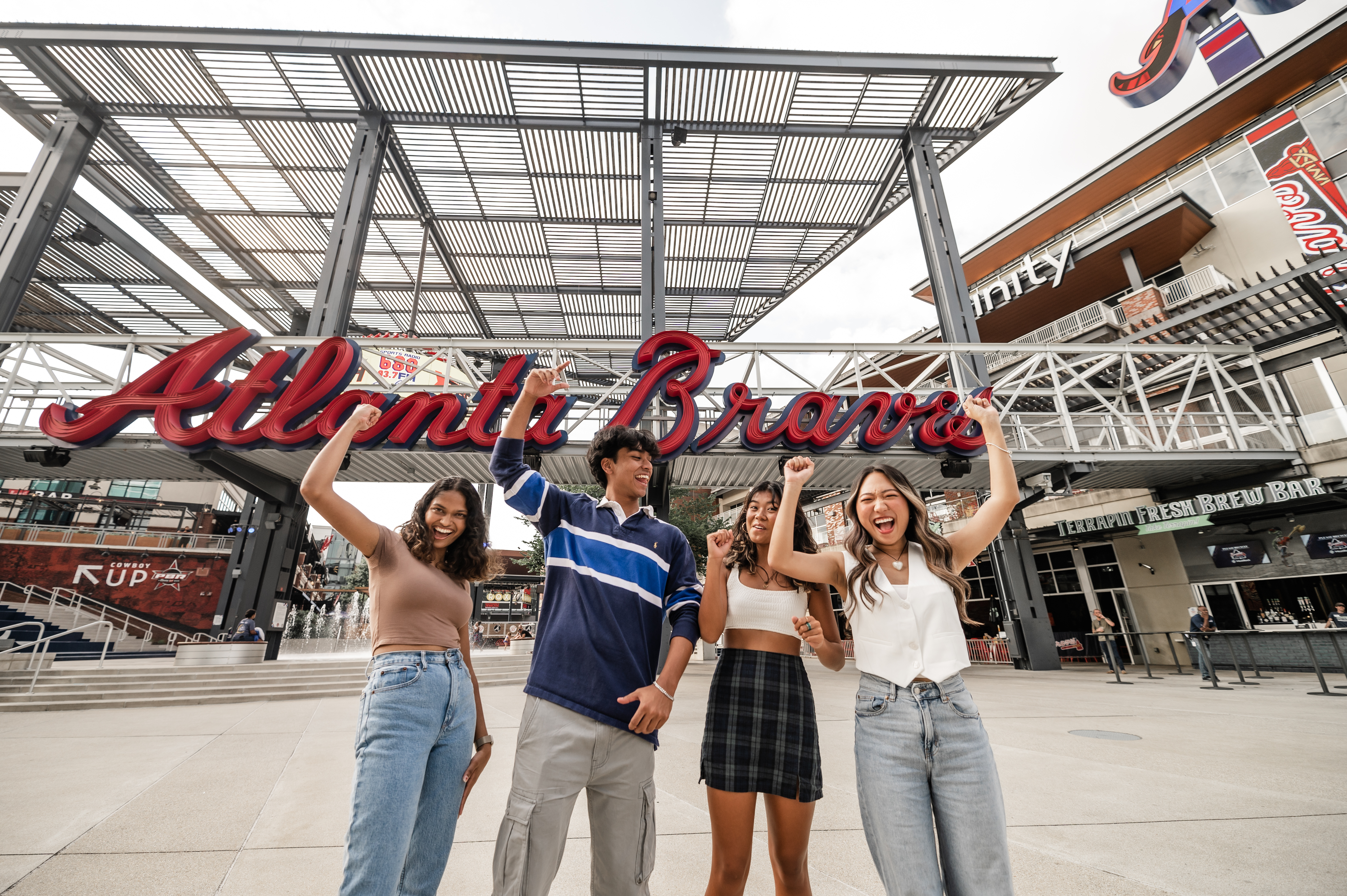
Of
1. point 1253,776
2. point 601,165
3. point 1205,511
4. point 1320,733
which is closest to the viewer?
point 1253,776

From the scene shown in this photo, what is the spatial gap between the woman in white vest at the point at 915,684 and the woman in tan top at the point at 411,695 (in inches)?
56.1

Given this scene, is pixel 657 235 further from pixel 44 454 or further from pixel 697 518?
pixel 44 454

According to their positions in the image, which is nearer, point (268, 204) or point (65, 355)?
point (65, 355)

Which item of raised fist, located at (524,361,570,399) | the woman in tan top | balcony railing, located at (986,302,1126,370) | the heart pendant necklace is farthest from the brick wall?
the woman in tan top

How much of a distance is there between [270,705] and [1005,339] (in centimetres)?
3001

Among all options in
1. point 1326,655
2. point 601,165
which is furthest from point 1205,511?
point 601,165

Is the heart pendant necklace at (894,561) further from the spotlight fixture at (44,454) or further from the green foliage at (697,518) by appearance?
the green foliage at (697,518)

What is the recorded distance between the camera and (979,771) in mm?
1818

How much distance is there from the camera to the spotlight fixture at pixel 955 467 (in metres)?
12.2

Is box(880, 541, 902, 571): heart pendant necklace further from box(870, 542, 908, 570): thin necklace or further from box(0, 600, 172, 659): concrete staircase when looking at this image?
box(0, 600, 172, 659): concrete staircase

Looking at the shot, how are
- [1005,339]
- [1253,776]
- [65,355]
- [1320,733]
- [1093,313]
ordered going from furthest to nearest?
[1005,339] → [1093,313] → [65,355] → [1320,733] → [1253,776]

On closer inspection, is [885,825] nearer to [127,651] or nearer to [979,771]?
[979,771]

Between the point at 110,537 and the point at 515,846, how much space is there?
35941 mm

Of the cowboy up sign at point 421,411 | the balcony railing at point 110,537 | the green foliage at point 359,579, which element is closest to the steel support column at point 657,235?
the cowboy up sign at point 421,411
